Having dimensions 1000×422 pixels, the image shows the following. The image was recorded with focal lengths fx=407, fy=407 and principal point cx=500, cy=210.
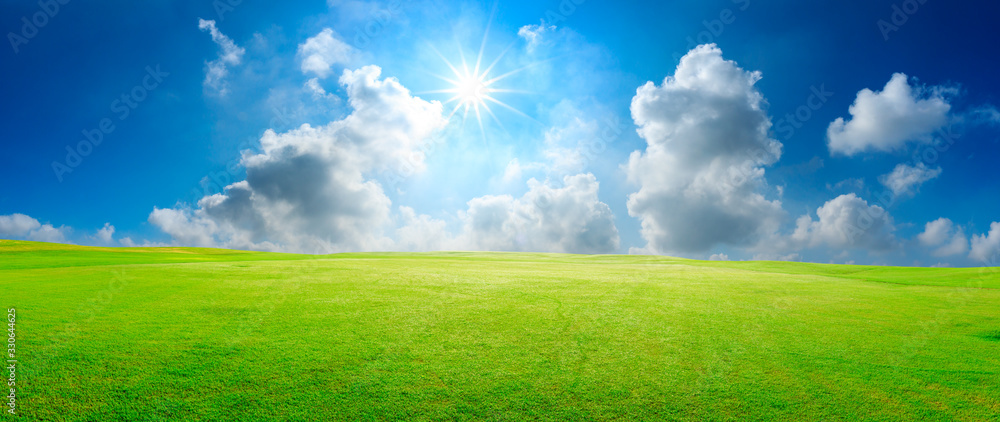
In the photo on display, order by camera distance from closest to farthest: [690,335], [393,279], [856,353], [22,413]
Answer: [22,413] < [856,353] < [690,335] < [393,279]

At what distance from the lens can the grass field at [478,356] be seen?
6.38 metres

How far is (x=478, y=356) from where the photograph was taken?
7973mm

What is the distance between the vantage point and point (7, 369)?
6.90 metres

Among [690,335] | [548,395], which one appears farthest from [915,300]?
[548,395]

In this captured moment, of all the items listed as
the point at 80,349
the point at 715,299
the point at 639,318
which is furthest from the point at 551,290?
the point at 80,349

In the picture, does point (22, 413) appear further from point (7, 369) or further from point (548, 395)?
point (548, 395)

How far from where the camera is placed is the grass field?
638 centimetres

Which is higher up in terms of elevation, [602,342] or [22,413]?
[602,342]

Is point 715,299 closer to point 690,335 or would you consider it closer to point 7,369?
point 690,335

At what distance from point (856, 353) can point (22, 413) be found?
49.4ft

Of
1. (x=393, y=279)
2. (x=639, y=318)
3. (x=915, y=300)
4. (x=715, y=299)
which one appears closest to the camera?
(x=639, y=318)

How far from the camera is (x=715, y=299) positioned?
45.5ft

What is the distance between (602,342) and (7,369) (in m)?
10.8

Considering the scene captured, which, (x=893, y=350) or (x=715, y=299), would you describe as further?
(x=715, y=299)
